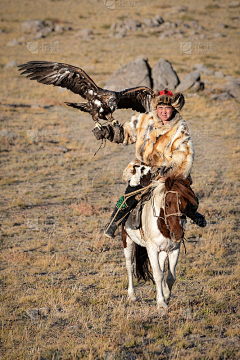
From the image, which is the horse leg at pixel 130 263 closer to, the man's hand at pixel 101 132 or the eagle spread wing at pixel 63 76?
the man's hand at pixel 101 132

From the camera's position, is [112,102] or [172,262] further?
[112,102]

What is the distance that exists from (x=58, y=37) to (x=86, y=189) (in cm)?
4236

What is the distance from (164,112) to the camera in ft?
18.2

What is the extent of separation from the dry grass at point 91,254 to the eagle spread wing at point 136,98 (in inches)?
129

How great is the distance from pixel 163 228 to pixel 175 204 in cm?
52

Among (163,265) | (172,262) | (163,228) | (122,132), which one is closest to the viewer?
(163,228)

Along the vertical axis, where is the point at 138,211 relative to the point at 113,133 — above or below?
below

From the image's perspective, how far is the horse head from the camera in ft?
16.0

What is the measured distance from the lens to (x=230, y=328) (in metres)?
5.50

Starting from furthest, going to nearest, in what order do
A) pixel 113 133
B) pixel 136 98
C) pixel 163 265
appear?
pixel 136 98 → pixel 113 133 → pixel 163 265

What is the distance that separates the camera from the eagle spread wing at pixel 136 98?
645 cm

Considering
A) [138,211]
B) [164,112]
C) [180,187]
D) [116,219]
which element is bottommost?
[116,219]

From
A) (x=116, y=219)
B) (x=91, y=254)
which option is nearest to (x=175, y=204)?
(x=116, y=219)

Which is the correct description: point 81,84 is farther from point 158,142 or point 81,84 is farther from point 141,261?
point 141,261
